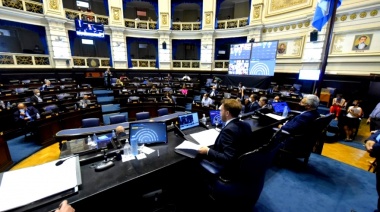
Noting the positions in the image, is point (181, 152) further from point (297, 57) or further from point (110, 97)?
point (297, 57)

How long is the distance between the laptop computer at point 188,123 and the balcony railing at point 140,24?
13.0m

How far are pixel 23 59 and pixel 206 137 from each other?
41.4 ft

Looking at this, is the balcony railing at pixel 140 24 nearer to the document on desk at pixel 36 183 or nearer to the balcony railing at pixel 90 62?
the balcony railing at pixel 90 62

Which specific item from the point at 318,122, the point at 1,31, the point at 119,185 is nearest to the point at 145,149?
the point at 119,185

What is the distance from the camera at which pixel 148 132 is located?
2.07m

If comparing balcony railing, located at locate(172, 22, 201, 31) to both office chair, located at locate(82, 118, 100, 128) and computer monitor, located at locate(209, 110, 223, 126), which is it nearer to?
office chair, located at locate(82, 118, 100, 128)

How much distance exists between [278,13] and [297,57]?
3.19 m

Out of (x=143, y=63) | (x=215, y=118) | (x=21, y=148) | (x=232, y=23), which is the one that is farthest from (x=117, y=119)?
(x=232, y=23)

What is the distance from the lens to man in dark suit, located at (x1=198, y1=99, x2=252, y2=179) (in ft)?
5.17

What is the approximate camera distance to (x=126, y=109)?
7.21 metres

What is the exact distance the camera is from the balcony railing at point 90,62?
11633mm

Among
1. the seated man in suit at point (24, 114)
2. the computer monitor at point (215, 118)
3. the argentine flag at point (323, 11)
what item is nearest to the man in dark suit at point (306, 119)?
the computer monitor at point (215, 118)

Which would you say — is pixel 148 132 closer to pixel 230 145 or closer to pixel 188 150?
pixel 188 150

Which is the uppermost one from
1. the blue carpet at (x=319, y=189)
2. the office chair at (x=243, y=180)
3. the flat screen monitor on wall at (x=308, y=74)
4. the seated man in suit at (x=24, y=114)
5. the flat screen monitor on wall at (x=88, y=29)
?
the flat screen monitor on wall at (x=88, y=29)
